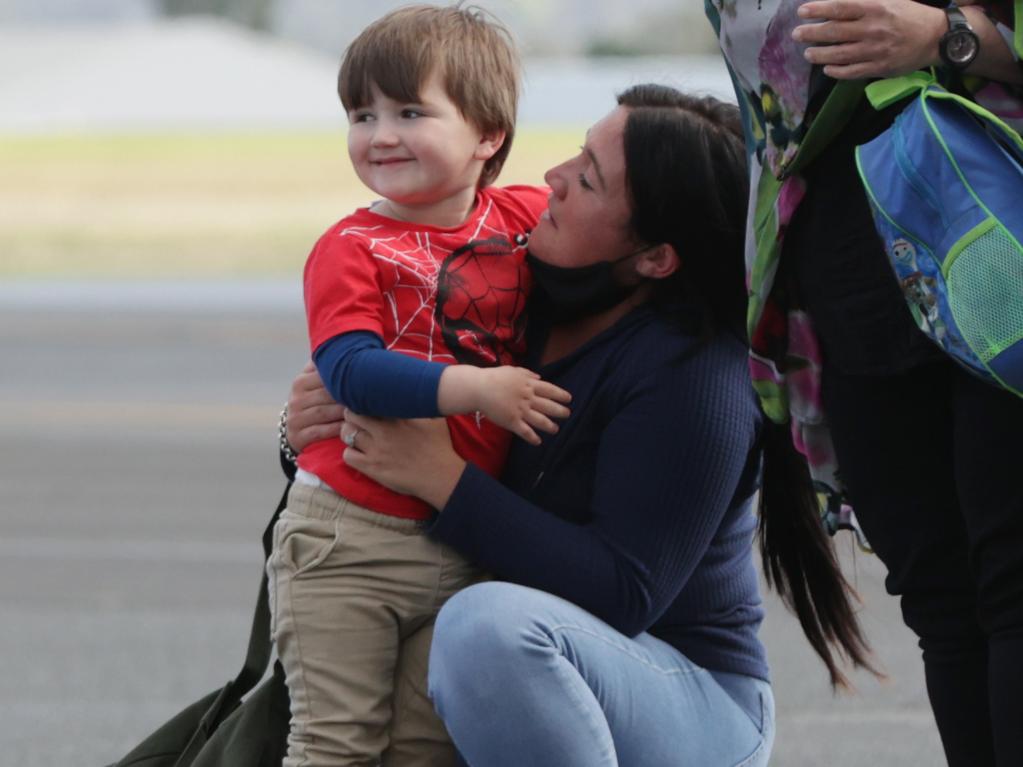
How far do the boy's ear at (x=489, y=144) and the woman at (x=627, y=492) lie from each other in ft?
0.47

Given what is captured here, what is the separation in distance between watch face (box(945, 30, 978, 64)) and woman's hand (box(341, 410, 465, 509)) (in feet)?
3.07

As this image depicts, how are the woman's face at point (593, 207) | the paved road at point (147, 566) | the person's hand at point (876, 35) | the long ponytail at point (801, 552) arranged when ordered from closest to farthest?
the person's hand at point (876, 35), the woman's face at point (593, 207), the long ponytail at point (801, 552), the paved road at point (147, 566)

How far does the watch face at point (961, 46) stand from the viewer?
75.1 inches

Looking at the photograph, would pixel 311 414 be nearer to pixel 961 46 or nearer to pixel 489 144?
pixel 489 144

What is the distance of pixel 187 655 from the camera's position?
188 inches

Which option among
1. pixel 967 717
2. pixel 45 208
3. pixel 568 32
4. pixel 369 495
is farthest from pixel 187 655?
pixel 568 32

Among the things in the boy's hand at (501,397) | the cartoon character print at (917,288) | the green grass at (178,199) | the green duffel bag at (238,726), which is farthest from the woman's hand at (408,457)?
the green grass at (178,199)

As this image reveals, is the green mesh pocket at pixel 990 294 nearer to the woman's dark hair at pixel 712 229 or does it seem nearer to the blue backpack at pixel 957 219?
the blue backpack at pixel 957 219

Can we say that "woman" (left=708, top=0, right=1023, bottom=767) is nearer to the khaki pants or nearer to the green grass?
the khaki pants

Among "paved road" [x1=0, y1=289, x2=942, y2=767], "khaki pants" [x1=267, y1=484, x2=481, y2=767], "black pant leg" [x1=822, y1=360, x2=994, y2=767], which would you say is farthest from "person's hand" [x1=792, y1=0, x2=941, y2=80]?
"paved road" [x1=0, y1=289, x2=942, y2=767]

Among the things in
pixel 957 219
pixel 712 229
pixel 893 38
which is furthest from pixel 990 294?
pixel 712 229

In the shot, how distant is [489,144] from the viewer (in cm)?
269

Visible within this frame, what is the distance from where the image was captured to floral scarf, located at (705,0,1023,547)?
81.0 inches

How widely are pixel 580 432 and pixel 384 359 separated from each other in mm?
320
